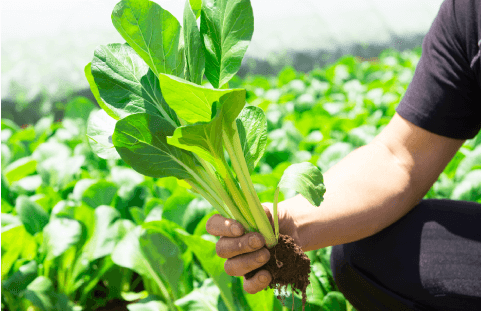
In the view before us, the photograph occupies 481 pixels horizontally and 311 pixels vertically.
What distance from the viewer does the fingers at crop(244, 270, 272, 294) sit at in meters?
0.72

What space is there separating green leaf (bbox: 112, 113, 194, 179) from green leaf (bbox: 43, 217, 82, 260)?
72 centimetres

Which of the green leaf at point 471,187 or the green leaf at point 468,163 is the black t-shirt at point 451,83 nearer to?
the green leaf at point 471,187

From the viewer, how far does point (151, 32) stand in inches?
23.6

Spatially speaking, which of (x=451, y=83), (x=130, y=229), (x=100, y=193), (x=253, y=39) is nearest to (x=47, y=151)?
(x=100, y=193)

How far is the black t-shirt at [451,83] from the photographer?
1000 mm

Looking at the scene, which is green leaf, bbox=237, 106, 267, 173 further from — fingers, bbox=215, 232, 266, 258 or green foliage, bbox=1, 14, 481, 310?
fingers, bbox=215, 232, 266, 258

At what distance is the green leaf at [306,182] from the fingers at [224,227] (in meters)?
0.14

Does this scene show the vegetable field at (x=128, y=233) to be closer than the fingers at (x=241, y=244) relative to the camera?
No

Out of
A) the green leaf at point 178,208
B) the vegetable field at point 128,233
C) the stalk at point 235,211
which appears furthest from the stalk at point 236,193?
the green leaf at point 178,208

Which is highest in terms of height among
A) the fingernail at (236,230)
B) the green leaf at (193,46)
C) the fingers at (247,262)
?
the green leaf at (193,46)

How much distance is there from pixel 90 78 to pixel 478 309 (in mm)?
922

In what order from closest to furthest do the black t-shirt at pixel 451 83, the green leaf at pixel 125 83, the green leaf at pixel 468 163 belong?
the green leaf at pixel 125 83
the black t-shirt at pixel 451 83
the green leaf at pixel 468 163

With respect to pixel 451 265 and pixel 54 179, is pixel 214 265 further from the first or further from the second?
pixel 54 179

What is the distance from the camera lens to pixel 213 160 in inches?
25.9
